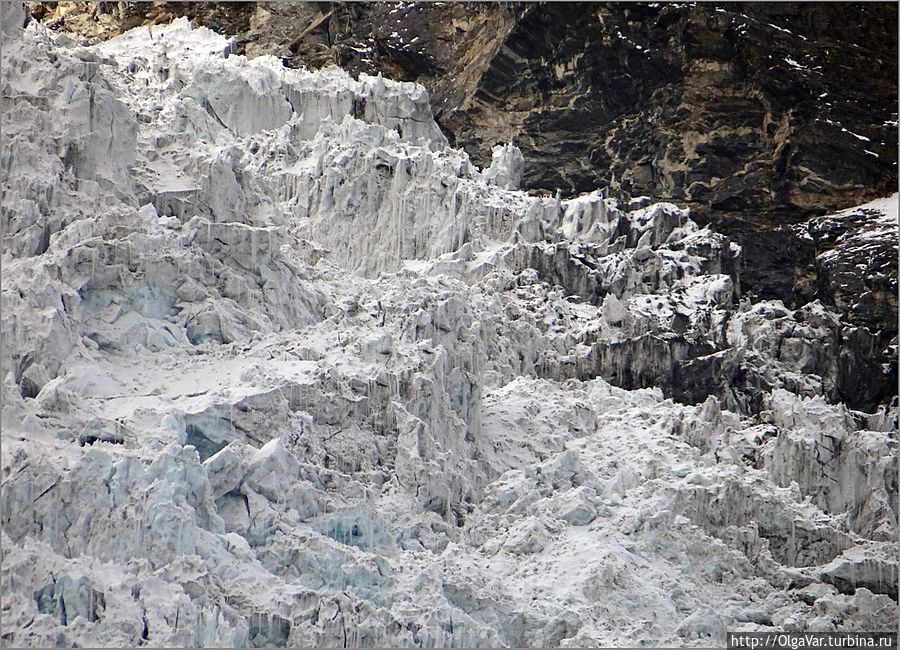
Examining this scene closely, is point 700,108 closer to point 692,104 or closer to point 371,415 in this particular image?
point 692,104

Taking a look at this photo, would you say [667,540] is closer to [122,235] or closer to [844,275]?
[122,235]

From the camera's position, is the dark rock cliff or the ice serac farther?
the dark rock cliff

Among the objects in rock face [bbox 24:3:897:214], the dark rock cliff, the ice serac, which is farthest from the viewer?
rock face [bbox 24:3:897:214]

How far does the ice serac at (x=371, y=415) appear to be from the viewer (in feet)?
120

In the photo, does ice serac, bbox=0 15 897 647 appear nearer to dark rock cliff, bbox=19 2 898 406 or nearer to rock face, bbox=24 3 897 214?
dark rock cliff, bbox=19 2 898 406

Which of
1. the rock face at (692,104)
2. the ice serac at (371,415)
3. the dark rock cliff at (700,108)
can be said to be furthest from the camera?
the rock face at (692,104)

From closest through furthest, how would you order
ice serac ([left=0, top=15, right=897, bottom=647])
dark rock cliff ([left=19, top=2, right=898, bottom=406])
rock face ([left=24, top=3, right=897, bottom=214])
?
ice serac ([left=0, top=15, right=897, bottom=647]) → dark rock cliff ([left=19, top=2, right=898, bottom=406]) → rock face ([left=24, top=3, right=897, bottom=214])

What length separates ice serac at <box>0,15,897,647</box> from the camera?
120 feet

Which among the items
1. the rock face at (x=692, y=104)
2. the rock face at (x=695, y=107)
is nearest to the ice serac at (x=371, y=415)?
the rock face at (x=695, y=107)

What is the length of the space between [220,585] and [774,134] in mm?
42033

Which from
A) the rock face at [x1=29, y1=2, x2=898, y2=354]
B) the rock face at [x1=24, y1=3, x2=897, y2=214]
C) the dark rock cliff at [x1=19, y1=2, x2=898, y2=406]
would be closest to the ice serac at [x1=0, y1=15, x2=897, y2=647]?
the dark rock cliff at [x1=19, y1=2, x2=898, y2=406]

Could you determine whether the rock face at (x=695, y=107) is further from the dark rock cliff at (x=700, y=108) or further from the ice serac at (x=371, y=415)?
the ice serac at (x=371, y=415)

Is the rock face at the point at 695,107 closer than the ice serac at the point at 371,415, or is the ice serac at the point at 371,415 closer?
the ice serac at the point at 371,415

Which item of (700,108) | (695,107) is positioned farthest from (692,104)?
(700,108)
